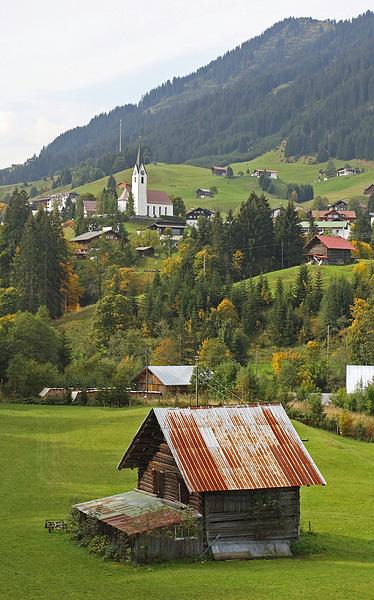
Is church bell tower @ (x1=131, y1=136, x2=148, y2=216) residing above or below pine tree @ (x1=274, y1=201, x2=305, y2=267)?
above

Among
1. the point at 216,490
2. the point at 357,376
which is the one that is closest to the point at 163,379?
the point at 357,376

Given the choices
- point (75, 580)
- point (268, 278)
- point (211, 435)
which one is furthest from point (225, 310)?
point (75, 580)

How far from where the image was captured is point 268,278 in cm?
11819

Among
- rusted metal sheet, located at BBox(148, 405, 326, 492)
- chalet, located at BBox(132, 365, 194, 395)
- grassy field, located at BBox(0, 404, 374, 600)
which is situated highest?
rusted metal sheet, located at BBox(148, 405, 326, 492)

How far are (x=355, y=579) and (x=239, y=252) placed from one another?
98.1 m

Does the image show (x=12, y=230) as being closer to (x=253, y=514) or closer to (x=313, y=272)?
(x=313, y=272)

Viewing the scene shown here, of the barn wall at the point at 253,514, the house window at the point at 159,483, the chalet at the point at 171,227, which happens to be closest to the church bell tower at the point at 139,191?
the chalet at the point at 171,227

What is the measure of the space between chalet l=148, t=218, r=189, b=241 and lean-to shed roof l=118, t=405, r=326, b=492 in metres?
116

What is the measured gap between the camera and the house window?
1308 inches

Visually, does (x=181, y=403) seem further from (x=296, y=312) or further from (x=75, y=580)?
(x=75, y=580)

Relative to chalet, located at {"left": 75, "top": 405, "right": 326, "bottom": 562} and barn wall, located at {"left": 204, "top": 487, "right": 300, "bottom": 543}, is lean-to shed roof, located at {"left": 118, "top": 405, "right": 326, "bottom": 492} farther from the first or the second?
barn wall, located at {"left": 204, "top": 487, "right": 300, "bottom": 543}

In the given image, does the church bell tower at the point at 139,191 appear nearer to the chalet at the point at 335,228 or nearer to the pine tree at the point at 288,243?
the chalet at the point at 335,228

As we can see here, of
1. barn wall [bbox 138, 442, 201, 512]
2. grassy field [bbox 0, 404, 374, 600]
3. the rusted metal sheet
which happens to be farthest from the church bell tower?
the rusted metal sheet

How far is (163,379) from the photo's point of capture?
83.9m
